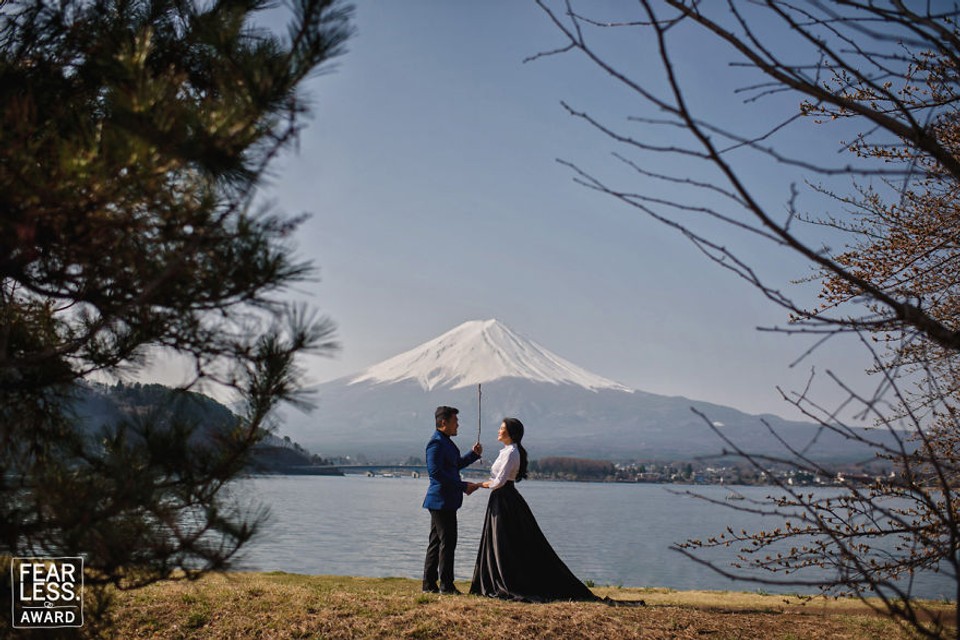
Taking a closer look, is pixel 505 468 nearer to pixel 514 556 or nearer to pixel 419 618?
pixel 514 556

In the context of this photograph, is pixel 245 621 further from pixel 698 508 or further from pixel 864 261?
pixel 698 508

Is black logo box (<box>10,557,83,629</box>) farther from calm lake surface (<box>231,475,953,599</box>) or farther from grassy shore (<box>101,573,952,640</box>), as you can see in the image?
grassy shore (<box>101,573,952,640</box>)

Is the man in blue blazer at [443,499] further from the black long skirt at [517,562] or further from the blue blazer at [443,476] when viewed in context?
the black long skirt at [517,562]

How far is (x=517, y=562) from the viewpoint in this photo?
8.41 metres

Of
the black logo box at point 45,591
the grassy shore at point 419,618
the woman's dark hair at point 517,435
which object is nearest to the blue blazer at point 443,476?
the woman's dark hair at point 517,435

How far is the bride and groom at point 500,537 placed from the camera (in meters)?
8.38

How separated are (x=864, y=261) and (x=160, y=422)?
5.36 meters

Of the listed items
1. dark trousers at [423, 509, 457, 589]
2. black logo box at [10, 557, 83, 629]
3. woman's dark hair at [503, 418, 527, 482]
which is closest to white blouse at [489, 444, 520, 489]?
woman's dark hair at [503, 418, 527, 482]

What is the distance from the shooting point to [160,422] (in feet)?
15.3

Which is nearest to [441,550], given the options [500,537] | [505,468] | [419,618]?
[500,537]

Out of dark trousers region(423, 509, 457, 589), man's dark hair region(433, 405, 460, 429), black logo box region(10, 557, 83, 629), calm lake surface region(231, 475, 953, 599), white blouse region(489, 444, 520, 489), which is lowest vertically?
calm lake surface region(231, 475, 953, 599)

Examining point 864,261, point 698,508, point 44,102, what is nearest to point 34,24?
point 44,102

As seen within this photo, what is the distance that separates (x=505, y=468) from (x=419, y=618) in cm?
207

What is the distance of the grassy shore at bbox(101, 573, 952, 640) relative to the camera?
22.2 feet
